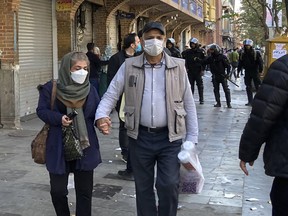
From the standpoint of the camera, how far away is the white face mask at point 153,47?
382 cm

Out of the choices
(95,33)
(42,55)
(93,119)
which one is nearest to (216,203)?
(93,119)

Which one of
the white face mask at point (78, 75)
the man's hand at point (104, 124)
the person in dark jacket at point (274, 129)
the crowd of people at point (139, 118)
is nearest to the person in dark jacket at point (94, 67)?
the crowd of people at point (139, 118)

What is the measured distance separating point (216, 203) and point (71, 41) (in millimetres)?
8803

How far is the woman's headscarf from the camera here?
12.9 ft

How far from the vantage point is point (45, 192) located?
551 centimetres

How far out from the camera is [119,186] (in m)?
5.80

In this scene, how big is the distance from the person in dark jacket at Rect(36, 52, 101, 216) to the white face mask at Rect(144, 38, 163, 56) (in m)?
0.55

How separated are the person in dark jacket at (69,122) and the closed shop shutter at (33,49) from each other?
7.08 m

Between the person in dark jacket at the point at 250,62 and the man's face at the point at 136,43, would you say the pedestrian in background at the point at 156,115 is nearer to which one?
the man's face at the point at 136,43

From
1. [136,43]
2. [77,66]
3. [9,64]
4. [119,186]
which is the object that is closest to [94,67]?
[9,64]

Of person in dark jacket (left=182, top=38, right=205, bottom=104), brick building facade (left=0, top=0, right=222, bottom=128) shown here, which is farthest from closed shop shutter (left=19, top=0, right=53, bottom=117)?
person in dark jacket (left=182, top=38, right=205, bottom=104)

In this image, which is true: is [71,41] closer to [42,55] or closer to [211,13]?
[42,55]

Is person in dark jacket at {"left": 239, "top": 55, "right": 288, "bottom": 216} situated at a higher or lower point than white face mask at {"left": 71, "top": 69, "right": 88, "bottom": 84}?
lower

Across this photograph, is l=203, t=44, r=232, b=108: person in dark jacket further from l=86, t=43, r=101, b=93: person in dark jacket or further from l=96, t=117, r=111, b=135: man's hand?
l=96, t=117, r=111, b=135: man's hand
